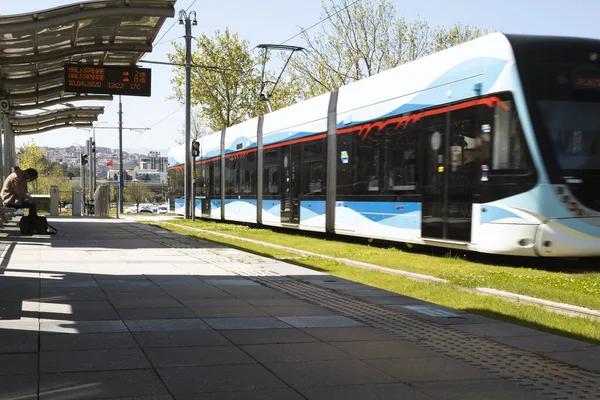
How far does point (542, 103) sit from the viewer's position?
12.1 m

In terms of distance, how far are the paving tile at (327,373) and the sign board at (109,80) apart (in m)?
19.4

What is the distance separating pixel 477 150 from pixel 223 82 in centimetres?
4294

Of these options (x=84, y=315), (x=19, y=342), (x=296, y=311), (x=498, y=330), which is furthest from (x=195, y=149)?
(x=19, y=342)

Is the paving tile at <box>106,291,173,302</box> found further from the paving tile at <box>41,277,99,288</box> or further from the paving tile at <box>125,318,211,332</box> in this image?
the paving tile at <box>125,318,211,332</box>

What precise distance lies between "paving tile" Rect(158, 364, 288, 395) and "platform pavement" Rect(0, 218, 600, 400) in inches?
0.5

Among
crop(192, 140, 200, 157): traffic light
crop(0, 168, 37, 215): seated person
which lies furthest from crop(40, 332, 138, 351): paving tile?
crop(192, 140, 200, 157): traffic light

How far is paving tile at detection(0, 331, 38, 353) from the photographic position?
5.42 meters

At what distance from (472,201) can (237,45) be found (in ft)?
145

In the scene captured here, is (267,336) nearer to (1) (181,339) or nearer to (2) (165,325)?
(1) (181,339)

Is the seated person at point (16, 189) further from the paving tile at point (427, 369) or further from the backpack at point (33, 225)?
the paving tile at point (427, 369)

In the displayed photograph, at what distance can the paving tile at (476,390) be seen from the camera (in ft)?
15.1

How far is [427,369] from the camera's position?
5297mm

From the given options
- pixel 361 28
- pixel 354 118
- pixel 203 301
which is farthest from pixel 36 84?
pixel 361 28

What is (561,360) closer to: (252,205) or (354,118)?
(354,118)
